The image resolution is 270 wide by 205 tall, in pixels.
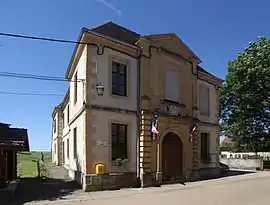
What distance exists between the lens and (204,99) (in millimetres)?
25219

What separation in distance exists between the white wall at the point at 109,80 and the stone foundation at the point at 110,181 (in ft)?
11.7

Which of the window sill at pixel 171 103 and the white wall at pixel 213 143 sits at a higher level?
the window sill at pixel 171 103

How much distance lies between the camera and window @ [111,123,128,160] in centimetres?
1814

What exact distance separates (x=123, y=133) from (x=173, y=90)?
15.1 ft

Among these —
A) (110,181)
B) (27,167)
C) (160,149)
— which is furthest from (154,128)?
(27,167)

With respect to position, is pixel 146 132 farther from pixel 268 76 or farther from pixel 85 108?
pixel 268 76

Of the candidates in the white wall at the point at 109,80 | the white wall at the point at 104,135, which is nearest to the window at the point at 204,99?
the white wall at the point at 109,80

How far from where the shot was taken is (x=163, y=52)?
20.5 meters

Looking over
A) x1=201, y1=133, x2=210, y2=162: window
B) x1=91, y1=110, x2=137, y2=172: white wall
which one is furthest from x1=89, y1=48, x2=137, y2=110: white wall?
x1=201, y1=133, x2=210, y2=162: window

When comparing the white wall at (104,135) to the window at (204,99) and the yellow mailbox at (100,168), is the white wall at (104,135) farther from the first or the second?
the window at (204,99)

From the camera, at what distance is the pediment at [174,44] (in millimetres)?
20336

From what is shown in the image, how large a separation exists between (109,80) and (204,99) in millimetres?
9535

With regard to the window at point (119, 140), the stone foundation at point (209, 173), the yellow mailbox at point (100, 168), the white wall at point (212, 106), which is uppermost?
the white wall at point (212, 106)

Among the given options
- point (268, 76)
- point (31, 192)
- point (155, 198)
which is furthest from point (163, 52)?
point (268, 76)
